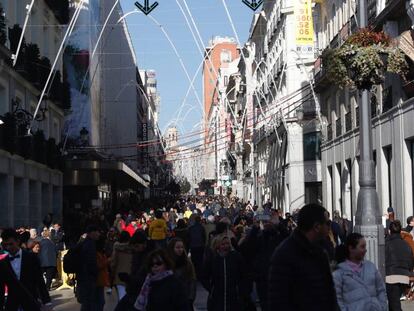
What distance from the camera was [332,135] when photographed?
35.0 meters

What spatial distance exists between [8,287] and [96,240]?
3.25 metres

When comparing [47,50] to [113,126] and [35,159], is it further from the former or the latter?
[113,126]

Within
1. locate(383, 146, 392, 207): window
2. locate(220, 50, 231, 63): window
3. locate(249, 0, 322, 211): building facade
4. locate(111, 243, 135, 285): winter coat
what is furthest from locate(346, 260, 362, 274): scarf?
locate(220, 50, 231, 63): window

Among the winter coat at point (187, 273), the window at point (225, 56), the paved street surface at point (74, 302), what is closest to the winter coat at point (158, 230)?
the paved street surface at point (74, 302)

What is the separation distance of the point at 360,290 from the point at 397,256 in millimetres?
5406

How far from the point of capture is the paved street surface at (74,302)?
14.9 meters

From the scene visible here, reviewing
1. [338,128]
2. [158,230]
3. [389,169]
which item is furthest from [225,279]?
[338,128]

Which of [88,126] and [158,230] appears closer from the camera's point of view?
→ [158,230]

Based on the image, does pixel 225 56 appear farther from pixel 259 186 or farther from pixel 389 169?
pixel 389 169

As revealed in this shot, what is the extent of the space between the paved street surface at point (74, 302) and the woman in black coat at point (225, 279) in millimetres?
4824

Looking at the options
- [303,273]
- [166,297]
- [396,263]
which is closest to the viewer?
[303,273]

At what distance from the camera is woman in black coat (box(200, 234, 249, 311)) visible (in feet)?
32.0

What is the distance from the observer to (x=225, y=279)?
9.78 meters

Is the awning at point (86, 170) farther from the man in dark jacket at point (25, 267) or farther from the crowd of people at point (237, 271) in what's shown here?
the man in dark jacket at point (25, 267)
